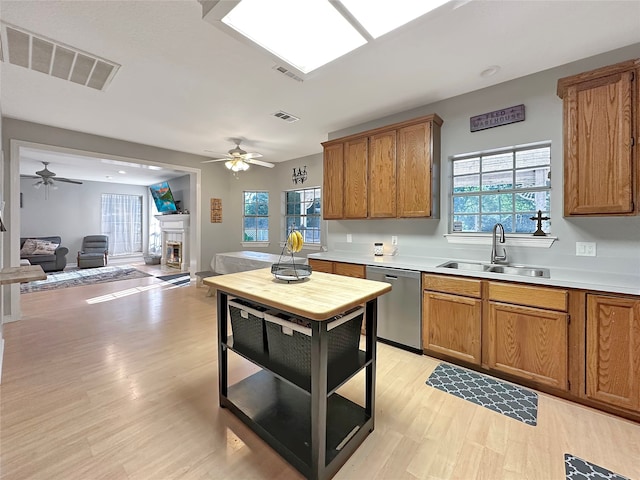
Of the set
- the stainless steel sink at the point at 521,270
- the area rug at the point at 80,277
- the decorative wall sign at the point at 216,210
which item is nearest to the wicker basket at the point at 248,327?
the stainless steel sink at the point at 521,270

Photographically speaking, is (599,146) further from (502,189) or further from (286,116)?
(286,116)

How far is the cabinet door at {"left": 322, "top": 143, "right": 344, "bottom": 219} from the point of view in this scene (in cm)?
375

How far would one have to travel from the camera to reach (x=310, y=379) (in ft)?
4.78

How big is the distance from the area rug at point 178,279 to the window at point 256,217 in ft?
5.30

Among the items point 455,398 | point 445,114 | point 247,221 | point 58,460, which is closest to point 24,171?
point 247,221

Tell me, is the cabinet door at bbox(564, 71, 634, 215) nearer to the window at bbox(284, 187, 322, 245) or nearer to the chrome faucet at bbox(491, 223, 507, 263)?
the chrome faucet at bbox(491, 223, 507, 263)

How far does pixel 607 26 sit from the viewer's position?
1967mm

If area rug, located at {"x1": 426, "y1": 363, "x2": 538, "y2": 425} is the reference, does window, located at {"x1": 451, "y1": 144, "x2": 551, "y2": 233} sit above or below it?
above

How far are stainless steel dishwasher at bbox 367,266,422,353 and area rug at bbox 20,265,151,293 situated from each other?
631 cm

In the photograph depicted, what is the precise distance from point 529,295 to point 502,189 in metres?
1.25

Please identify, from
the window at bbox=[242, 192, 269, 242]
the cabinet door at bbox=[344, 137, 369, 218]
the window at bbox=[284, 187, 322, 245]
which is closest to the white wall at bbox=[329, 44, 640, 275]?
the cabinet door at bbox=[344, 137, 369, 218]

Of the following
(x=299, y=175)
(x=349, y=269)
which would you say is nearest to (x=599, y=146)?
(x=349, y=269)

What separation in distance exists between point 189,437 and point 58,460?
0.66 meters

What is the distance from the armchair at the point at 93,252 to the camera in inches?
308
